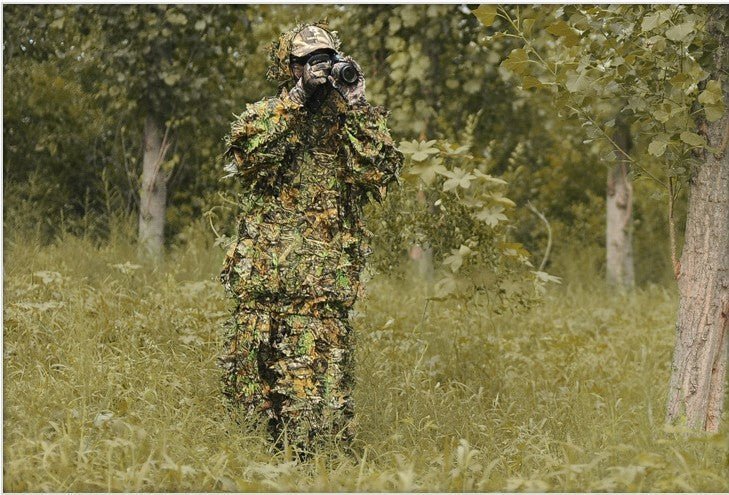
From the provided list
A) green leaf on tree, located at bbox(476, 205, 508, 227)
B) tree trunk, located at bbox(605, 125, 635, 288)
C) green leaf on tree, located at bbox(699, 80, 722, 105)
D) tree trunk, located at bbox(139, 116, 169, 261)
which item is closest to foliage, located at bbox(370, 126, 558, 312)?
green leaf on tree, located at bbox(476, 205, 508, 227)

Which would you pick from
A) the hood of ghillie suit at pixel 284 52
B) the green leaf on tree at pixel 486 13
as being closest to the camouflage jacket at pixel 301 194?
the hood of ghillie suit at pixel 284 52

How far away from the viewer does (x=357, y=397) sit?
13.2ft

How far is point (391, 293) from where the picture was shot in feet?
20.5

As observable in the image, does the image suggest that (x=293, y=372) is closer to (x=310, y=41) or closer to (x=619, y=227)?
(x=310, y=41)

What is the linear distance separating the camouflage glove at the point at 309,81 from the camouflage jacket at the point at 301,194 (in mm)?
44

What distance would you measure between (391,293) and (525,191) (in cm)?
519

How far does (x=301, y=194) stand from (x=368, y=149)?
0.33m

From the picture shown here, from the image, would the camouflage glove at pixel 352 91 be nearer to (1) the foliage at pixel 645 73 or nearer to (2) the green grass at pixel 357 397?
(1) the foliage at pixel 645 73

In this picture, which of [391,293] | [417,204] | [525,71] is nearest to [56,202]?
[391,293]

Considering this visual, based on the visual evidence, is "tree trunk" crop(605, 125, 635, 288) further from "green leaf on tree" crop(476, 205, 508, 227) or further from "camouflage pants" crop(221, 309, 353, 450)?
"camouflage pants" crop(221, 309, 353, 450)

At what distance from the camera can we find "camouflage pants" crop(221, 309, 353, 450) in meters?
3.38

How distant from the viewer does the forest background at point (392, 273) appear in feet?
10.3

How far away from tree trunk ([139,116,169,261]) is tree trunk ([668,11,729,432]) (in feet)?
15.2

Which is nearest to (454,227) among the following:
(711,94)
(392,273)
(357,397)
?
(392,273)
